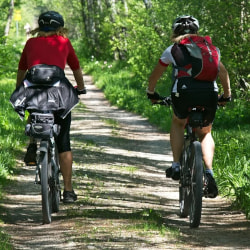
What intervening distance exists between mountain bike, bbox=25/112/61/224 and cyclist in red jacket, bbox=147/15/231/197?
103 centimetres

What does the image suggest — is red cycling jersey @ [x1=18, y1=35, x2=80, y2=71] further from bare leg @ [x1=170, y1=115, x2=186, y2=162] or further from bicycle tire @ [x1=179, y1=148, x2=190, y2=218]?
bicycle tire @ [x1=179, y1=148, x2=190, y2=218]

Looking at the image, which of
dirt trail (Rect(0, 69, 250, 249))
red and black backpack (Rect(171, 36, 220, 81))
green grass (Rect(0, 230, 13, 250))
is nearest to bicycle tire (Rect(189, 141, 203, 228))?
dirt trail (Rect(0, 69, 250, 249))

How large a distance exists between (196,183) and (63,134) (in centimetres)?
→ 143

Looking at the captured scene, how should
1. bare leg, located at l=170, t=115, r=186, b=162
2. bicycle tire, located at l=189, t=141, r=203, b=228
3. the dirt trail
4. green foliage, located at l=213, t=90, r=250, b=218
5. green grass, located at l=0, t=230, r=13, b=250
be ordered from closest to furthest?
1. green grass, located at l=0, t=230, r=13, b=250
2. the dirt trail
3. bicycle tire, located at l=189, t=141, r=203, b=228
4. bare leg, located at l=170, t=115, r=186, b=162
5. green foliage, located at l=213, t=90, r=250, b=218

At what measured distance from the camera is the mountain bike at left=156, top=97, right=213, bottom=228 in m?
5.56

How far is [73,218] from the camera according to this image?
20.0 ft

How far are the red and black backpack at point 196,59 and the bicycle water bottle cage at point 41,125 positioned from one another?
124 centimetres

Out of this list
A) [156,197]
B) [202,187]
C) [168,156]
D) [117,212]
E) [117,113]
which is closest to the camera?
[202,187]

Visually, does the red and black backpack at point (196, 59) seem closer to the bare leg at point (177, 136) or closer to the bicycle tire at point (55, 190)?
the bare leg at point (177, 136)

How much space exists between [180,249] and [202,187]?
737mm

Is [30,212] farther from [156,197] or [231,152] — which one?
[231,152]

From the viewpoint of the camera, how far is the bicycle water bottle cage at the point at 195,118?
5.72 m

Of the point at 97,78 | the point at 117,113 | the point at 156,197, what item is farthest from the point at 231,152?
the point at 97,78

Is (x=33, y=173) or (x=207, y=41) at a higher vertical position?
(x=207, y=41)
